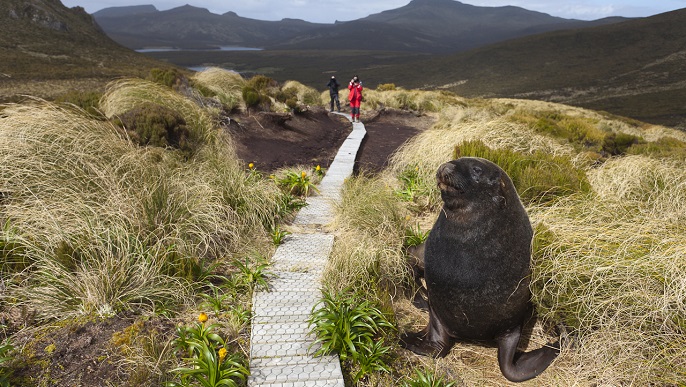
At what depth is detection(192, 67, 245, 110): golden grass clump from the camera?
12398mm

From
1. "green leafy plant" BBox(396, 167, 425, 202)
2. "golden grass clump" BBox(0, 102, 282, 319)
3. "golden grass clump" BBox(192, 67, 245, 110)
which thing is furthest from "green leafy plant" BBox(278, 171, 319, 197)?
"golden grass clump" BBox(192, 67, 245, 110)

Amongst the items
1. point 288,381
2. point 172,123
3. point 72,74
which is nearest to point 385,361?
point 288,381

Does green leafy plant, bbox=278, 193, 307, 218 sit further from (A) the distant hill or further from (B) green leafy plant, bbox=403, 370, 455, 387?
(A) the distant hill

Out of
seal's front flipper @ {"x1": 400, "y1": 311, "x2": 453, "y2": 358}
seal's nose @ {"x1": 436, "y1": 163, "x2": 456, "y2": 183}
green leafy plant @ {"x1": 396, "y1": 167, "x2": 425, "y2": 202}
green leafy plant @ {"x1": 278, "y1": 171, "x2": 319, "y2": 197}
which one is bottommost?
seal's front flipper @ {"x1": 400, "y1": 311, "x2": 453, "y2": 358}

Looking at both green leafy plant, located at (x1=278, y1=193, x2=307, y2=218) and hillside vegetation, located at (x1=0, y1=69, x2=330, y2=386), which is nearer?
hillside vegetation, located at (x1=0, y1=69, x2=330, y2=386)

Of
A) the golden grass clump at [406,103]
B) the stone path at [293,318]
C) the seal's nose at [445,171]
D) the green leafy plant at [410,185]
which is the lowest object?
the stone path at [293,318]

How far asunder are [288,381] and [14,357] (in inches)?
67.4

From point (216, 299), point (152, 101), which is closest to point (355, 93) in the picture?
point (152, 101)

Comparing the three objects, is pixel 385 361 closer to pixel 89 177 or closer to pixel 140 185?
pixel 140 185

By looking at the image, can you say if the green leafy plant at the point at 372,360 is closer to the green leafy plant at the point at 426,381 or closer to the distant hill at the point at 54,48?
the green leafy plant at the point at 426,381

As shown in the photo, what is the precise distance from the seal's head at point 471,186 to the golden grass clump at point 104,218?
2.29 metres

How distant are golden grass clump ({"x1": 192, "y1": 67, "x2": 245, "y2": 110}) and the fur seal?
10.2 metres

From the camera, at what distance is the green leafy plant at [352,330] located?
2.86 metres

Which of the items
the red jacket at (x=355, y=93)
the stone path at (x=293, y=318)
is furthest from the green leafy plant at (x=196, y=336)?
the red jacket at (x=355, y=93)
